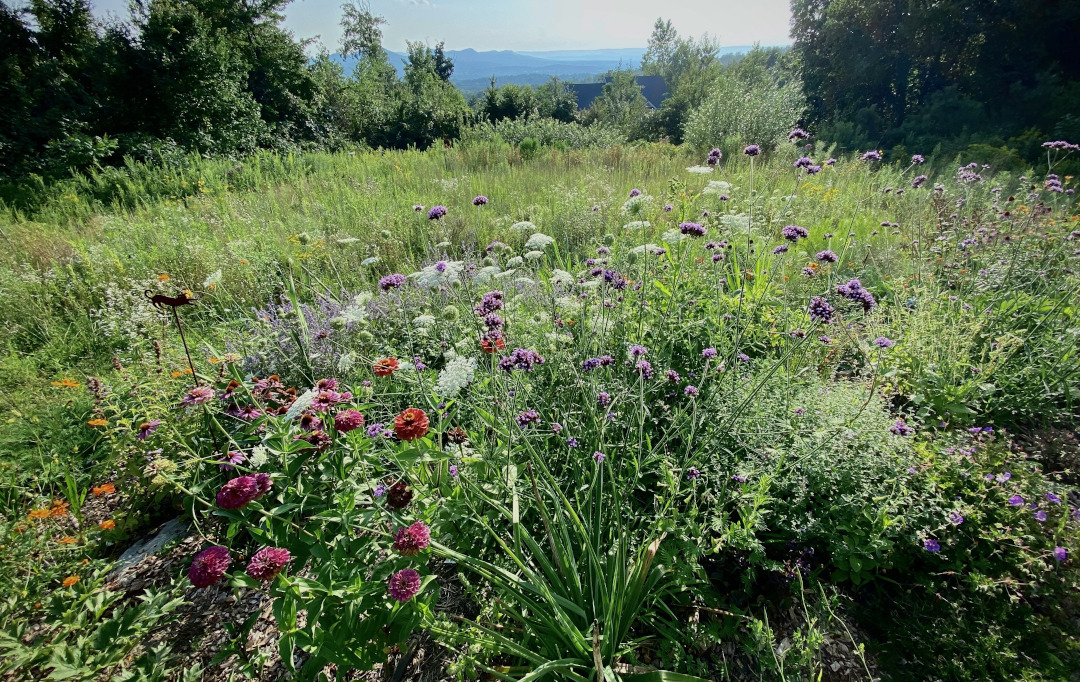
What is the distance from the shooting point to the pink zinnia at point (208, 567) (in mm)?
1096

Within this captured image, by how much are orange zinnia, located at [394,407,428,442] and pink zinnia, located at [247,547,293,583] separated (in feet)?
1.34

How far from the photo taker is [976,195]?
500cm

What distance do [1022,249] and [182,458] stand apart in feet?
17.9

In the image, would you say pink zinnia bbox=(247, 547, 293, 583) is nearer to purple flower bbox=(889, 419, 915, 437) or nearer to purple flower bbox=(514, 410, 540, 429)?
purple flower bbox=(514, 410, 540, 429)

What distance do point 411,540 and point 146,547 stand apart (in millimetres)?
1624

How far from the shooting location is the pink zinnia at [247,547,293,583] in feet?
3.52

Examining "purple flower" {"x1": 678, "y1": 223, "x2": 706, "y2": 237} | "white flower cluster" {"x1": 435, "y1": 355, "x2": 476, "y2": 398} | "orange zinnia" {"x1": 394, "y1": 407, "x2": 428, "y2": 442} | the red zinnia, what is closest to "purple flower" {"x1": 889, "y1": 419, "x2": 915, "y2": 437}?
"purple flower" {"x1": 678, "y1": 223, "x2": 706, "y2": 237}

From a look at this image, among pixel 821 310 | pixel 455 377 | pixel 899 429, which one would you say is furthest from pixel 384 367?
pixel 899 429

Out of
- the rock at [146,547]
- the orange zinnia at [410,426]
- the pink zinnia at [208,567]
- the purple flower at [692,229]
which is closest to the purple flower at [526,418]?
the orange zinnia at [410,426]

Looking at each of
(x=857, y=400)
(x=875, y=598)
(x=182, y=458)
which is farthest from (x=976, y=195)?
(x=182, y=458)

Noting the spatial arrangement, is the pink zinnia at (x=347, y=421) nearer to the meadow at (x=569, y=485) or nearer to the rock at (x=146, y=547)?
the meadow at (x=569, y=485)

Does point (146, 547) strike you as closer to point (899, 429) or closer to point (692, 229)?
point (692, 229)

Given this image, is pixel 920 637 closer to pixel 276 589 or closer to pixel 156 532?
pixel 276 589

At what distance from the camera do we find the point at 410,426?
3.87ft
